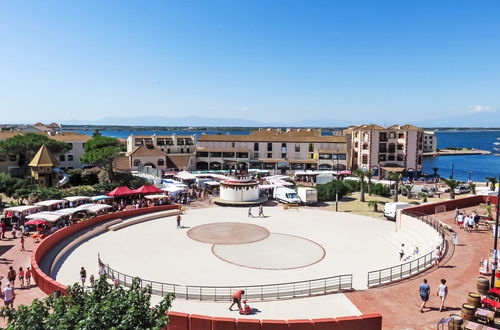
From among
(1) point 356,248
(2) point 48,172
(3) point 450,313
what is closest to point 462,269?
(3) point 450,313

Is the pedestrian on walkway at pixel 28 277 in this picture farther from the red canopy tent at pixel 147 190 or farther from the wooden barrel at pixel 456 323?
the red canopy tent at pixel 147 190

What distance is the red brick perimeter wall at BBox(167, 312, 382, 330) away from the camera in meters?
12.1

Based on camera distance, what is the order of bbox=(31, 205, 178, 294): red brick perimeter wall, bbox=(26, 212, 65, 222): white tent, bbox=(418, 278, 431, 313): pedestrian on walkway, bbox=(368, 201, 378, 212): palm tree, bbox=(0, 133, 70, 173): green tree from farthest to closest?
bbox=(0, 133, 70, 173): green tree → bbox=(368, 201, 378, 212): palm tree → bbox=(26, 212, 65, 222): white tent → bbox=(31, 205, 178, 294): red brick perimeter wall → bbox=(418, 278, 431, 313): pedestrian on walkway

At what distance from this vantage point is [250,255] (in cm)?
2341

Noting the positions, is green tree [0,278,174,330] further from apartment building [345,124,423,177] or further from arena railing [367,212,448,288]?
apartment building [345,124,423,177]

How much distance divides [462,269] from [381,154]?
184ft

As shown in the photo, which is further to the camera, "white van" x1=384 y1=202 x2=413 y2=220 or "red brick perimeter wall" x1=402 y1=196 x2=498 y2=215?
"white van" x1=384 y1=202 x2=413 y2=220

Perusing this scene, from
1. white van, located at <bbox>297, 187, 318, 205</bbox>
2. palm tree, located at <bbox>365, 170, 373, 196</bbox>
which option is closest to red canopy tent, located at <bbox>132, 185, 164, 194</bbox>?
white van, located at <bbox>297, 187, 318, 205</bbox>

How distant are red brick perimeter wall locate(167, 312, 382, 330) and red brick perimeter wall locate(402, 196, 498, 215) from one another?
1889 cm

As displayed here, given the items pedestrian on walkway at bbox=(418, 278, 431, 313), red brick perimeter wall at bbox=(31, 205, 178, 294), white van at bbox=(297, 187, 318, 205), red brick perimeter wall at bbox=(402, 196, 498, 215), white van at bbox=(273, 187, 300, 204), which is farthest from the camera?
white van at bbox=(297, 187, 318, 205)

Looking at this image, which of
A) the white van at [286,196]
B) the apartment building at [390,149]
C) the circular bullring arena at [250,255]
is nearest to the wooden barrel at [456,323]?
the circular bullring arena at [250,255]

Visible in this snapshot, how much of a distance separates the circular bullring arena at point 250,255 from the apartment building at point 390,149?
3857 cm

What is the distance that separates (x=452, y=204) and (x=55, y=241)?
32.7 meters

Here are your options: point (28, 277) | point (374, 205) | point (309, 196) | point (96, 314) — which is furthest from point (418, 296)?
point (309, 196)
